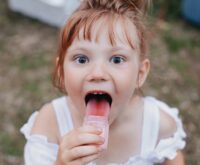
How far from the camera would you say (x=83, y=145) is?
109 centimetres

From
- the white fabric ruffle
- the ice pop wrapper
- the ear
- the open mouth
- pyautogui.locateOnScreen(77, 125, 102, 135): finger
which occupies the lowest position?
pyautogui.locateOnScreen(77, 125, 102, 135): finger

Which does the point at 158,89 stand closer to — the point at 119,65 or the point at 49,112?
the point at 49,112

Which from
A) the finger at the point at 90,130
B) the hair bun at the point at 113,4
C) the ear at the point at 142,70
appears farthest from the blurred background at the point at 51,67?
the finger at the point at 90,130

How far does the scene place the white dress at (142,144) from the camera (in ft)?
4.71

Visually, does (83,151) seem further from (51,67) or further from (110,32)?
(51,67)

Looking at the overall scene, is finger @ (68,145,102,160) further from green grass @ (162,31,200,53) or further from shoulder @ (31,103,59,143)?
green grass @ (162,31,200,53)

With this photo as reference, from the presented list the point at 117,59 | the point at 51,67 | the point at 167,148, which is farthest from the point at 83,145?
the point at 51,67

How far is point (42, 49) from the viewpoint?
295 centimetres

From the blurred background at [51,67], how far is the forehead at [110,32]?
119 cm

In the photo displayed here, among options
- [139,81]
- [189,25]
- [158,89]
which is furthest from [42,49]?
[139,81]

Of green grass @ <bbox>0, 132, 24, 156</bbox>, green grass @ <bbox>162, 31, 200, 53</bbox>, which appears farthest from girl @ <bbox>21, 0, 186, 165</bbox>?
green grass @ <bbox>162, 31, 200, 53</bbox>

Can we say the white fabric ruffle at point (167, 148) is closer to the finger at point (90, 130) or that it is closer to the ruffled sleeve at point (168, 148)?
the ruffled sleeve at point (168, 148)

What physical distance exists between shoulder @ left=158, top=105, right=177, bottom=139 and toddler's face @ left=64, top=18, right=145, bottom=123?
1.07 ft

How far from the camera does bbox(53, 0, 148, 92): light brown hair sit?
1232mm
